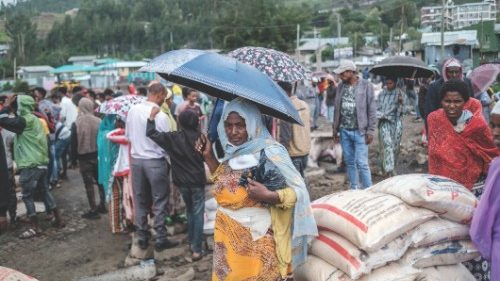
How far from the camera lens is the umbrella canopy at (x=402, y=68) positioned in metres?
6.79

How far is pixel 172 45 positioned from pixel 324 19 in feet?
97.9

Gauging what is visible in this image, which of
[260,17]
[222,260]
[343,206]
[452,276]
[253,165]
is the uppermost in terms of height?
[260,17]

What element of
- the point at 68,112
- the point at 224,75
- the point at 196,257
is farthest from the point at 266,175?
the point at 68,112

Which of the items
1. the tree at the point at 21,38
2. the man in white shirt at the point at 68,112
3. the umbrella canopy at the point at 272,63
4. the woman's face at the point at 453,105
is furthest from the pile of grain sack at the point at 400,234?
the tree at the point at 21,38

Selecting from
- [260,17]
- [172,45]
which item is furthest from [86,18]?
→ [260,17]

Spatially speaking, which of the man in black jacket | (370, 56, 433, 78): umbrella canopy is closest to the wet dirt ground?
(370, 56, 433, 78): umbrella canopy

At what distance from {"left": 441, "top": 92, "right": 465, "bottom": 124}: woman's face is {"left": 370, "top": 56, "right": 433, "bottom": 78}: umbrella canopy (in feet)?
11.1

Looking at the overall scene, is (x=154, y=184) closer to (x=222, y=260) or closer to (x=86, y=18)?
(x=222, y=260)

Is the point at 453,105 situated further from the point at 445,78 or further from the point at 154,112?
the point at 154,112

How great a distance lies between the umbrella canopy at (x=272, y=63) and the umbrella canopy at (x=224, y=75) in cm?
131

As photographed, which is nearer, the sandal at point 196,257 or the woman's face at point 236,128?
the woman's face at point 236,128

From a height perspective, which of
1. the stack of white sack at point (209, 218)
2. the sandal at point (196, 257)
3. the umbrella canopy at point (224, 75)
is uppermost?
the umbrella canopy at point (224, 75)

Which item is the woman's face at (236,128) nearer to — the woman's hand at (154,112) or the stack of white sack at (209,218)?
the woman's hand at (154,112)

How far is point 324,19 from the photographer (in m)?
92.4
